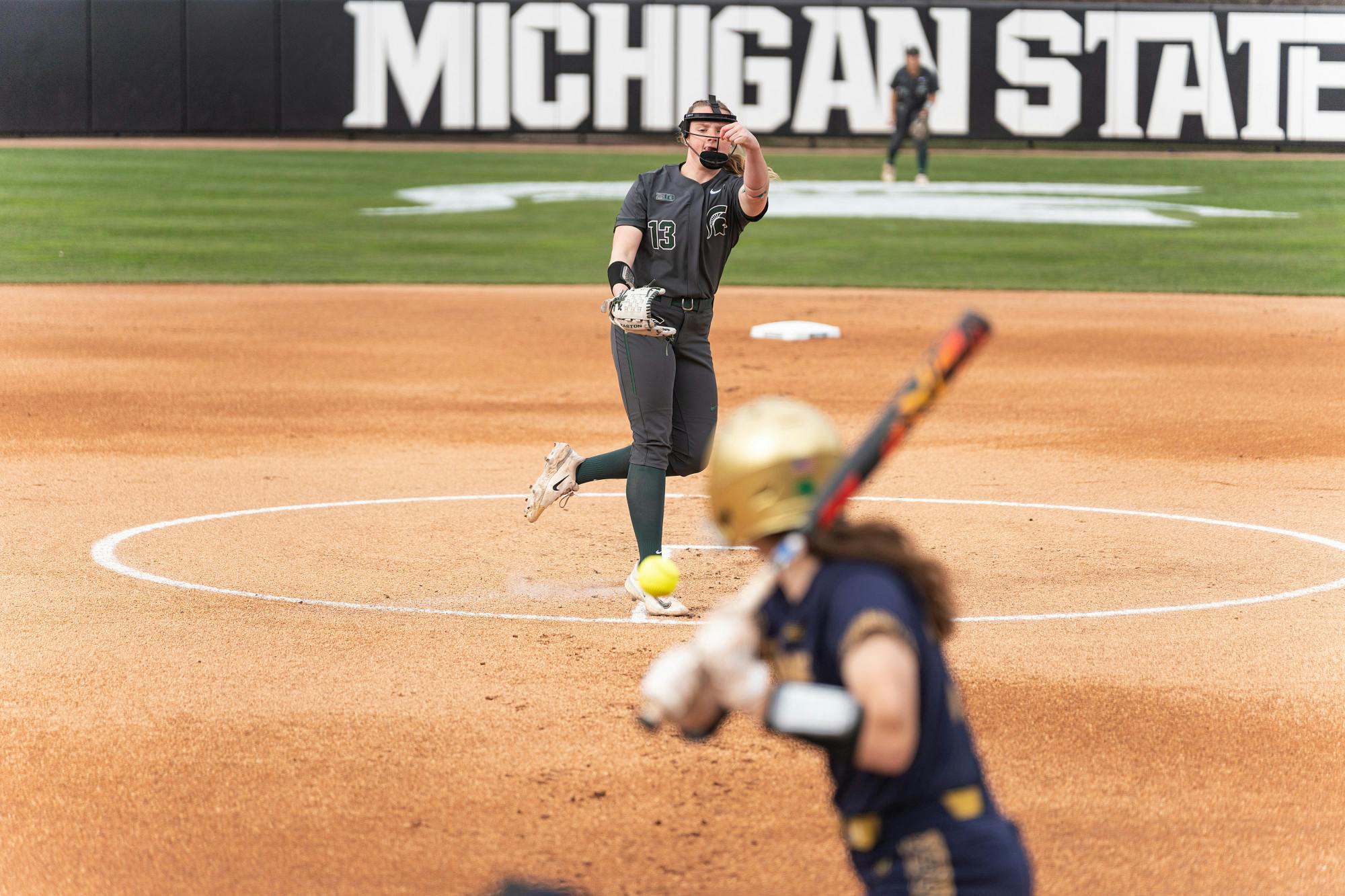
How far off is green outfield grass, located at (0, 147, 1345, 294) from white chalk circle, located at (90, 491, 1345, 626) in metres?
12.5

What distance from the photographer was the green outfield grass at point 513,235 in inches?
946

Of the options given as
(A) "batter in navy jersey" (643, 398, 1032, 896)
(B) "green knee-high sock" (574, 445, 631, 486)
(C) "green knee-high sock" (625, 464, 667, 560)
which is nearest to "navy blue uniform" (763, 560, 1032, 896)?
(A) "batter in navy jersey" (643, 398, 1032, 896)

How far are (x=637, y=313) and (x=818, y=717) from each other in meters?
5.06

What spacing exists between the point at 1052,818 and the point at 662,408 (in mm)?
3165

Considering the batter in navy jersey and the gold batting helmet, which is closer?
the batter in navy jersey

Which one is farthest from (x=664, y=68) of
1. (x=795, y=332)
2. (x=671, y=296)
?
(x=671, y=296)

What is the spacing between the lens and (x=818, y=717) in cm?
312

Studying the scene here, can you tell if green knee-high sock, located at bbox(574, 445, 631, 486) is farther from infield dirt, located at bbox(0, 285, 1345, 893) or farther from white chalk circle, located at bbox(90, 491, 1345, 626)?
white chalk circle, located at bbox(90, 491, 1345, 626)

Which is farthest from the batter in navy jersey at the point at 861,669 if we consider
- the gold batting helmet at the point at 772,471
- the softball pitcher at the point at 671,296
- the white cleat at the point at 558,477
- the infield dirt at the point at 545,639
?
the white cleat at the point at 558,477

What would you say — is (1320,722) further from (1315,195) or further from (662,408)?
(1315,195)

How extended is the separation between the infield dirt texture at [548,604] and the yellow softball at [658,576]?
0.51 metres

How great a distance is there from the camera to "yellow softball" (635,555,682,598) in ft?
22.3

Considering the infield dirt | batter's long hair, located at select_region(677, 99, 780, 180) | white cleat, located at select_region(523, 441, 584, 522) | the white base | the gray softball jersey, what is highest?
batter's long hair, located at select_region(677, 99, 780, 180)

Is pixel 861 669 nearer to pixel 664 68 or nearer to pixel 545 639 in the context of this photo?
pixel 545 639
